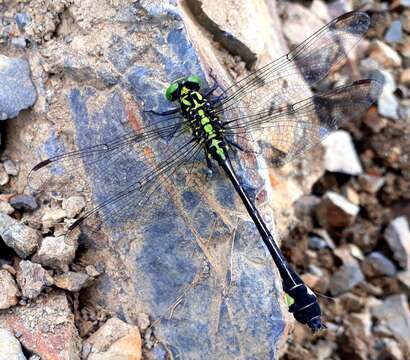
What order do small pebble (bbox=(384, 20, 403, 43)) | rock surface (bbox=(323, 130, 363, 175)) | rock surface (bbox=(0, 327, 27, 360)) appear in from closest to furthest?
1. rock surface (bbox=(0, 327, 27, 360))
2. rock surface (bbox=(323, 130, 363, 175))
3. small pebble (bbox=(384, 20, 403, 43))

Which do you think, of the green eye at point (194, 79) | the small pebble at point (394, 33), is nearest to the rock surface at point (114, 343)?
the green eye at point (194, 79)

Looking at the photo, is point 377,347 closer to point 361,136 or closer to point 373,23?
point 361,136

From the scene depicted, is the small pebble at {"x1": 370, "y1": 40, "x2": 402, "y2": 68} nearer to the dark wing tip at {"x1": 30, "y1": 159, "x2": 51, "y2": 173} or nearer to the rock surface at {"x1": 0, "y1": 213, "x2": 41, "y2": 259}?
the dark wing tip at {"x1": 30, "y1": 159, "x2": 51, "y2": 173}

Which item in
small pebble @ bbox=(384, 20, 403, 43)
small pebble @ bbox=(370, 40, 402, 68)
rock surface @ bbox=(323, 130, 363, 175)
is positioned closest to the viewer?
rock surface @ bbox=(323, 130, 363, 175)

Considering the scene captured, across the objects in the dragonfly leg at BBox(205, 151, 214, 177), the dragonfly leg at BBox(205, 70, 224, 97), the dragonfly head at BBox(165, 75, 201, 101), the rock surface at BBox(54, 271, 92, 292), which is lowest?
the rock surface at BBox(54, 271, 92, 292)

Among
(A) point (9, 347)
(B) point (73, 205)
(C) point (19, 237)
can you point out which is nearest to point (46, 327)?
(A) point (9, 347)

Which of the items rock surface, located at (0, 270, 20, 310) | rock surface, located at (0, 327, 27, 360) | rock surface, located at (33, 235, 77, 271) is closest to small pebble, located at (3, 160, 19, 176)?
rock surface, located at (33, 235, 77, 271)
